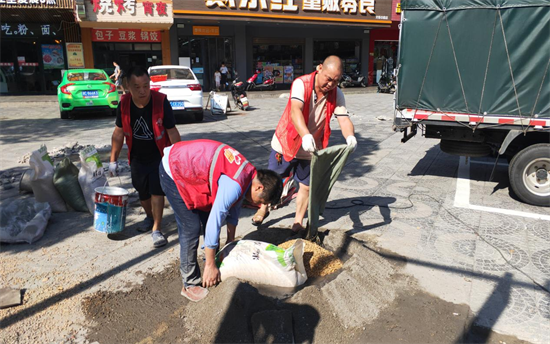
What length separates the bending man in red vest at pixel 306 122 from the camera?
3.82 metres

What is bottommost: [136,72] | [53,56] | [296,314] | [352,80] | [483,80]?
[296,314]

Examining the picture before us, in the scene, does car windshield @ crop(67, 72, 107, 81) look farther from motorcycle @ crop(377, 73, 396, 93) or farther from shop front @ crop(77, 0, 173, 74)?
motorcycle @ crop(377, 73, 396, 93)

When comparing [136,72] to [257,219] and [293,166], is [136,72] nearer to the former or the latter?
[293,166]

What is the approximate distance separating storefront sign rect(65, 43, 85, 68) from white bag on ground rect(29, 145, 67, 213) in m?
17.5

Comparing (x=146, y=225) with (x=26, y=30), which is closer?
(x=146, y=225)

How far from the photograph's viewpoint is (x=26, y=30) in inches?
786

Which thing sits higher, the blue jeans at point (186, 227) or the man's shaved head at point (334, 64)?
the man's shaved head at point (334, 64)

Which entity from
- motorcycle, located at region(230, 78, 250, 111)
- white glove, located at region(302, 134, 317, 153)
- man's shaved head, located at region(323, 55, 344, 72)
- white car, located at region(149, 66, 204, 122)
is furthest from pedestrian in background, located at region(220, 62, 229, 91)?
white glove, located at region(302, 134, 317, 153)

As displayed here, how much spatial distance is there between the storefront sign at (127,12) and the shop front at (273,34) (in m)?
0.86

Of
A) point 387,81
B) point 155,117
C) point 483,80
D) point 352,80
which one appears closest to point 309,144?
point 155,117

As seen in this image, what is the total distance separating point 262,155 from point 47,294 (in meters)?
4.94

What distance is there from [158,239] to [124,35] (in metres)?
19.2

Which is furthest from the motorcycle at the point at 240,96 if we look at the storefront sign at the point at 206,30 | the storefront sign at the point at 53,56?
the storefront sign at the point at 53,56

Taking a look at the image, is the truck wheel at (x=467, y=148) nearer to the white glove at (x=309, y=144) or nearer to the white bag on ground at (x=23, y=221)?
the white glove at (x=309, y=144)
